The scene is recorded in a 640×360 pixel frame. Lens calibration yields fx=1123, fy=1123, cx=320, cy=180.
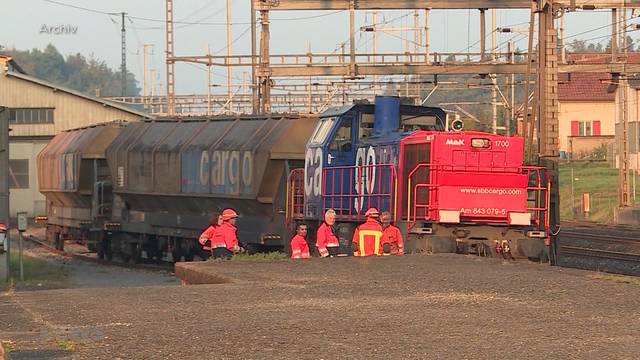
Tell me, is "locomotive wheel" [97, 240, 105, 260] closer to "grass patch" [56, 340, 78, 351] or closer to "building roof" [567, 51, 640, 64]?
"building roof" [567, 51, 640, 64]

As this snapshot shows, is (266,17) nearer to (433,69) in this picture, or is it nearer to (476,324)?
(433,69)

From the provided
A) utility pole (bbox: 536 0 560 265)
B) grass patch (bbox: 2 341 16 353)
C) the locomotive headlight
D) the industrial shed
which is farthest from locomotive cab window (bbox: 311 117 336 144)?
the industrial shed

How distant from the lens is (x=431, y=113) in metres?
21.7

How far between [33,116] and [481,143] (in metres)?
43.3

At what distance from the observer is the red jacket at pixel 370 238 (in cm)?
1838

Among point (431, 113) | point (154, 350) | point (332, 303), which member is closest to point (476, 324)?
point (332, 303)

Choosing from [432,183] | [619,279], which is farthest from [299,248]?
[619,279]

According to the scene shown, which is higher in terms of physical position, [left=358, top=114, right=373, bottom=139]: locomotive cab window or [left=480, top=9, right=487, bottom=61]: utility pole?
[left=480, top=9, right=487, bottom=61]: utility pole

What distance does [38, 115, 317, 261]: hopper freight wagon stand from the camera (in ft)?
79.5

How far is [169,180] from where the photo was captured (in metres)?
29.0

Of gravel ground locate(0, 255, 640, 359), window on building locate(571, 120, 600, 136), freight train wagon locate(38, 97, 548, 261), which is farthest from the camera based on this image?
window on building locate(571, 120, 600, 136)

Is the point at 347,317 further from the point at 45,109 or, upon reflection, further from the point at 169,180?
the point at 45,109

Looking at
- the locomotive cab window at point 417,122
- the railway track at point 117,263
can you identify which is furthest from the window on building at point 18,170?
the locomotive cab window at point 417,122

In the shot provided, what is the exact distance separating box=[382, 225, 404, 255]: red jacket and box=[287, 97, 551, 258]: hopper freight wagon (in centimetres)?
16
